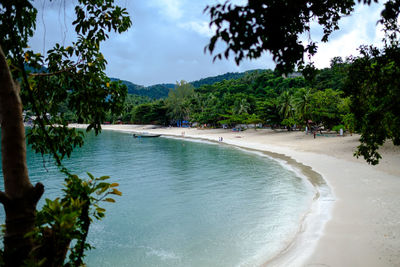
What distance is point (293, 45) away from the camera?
3.79 metres

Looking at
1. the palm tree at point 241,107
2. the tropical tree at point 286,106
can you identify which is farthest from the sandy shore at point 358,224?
the palm tree at point 241,107

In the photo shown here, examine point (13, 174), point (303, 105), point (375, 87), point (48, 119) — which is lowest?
point (13, 174)

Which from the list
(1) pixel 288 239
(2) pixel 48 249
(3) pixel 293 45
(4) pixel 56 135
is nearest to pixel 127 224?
(1) pixel 288 239

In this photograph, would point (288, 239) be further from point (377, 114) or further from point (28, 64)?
point (28, 64)

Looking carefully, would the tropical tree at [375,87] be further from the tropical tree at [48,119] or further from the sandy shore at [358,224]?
the tropical tree at [48,119]

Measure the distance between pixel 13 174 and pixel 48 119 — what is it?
5.37 ft

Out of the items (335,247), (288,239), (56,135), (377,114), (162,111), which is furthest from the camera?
(162,111)

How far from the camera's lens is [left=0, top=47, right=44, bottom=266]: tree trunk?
286 cm

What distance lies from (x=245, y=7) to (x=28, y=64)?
359 centimetres

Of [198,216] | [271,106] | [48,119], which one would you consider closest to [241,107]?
[271,106]

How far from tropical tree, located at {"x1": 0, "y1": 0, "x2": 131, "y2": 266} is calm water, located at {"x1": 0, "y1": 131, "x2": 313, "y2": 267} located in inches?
297

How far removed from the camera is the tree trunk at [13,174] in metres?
2.86

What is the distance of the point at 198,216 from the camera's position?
1479cm

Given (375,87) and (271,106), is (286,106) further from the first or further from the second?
(375,87)
